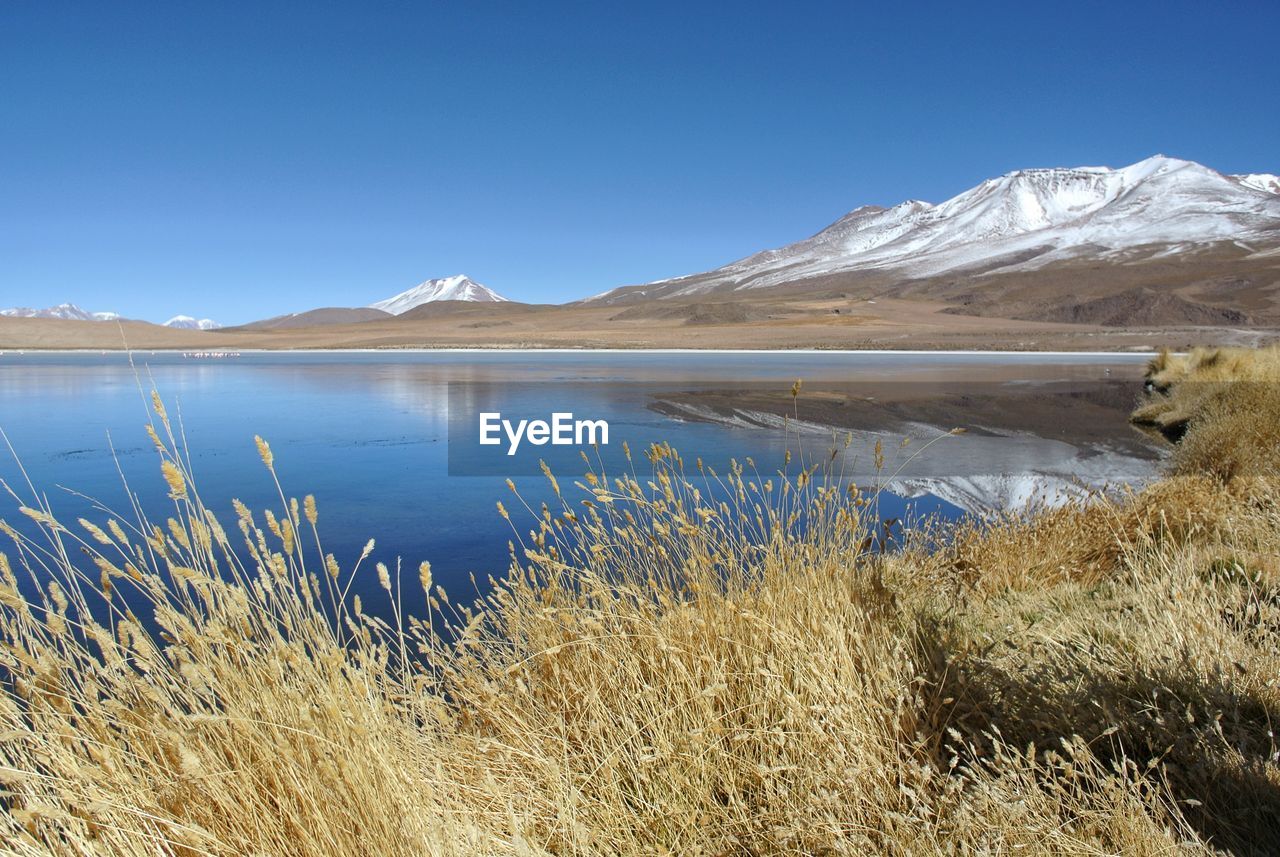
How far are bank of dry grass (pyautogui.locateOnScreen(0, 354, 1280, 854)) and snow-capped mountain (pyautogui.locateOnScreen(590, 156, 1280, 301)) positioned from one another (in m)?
122

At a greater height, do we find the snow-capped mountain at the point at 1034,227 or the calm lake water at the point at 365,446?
the snow-capped mountain at the point at 1034,227

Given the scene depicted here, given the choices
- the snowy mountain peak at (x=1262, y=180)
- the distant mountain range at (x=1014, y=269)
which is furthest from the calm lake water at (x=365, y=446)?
the snowy mountain peak at (x=1262, y=180)

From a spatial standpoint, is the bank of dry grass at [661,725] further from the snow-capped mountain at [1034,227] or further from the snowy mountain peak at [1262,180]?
the snowy mountain peak at [1262,180]

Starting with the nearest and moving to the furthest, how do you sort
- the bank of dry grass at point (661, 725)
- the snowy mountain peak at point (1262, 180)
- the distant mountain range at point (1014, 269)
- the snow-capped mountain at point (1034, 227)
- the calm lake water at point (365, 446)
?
1. the bank of dry grass at point (661, 725)
2. the calm lake water at point (365, 446)
3. the distant mountain range at point (1014, 269)
4. the snow-capped mountain at point (1034, 227)
5. the snowy mountain peak at point (1262, 180)

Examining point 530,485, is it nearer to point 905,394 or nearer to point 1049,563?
point 1049,563

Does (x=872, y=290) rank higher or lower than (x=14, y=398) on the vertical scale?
higher

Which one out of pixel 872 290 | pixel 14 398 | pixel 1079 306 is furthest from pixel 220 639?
pixel 872 290

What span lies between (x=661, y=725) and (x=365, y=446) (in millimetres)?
9003

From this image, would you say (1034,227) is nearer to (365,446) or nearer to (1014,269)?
(1014,269)

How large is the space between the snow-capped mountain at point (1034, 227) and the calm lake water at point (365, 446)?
11142 centimetres

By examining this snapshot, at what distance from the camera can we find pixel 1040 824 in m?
1.73

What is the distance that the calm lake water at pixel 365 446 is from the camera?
6531 millimetres

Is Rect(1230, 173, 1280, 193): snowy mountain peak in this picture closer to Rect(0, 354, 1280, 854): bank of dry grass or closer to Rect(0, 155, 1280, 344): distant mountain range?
Rect(0, 155, 1280, 344): distant mountain range

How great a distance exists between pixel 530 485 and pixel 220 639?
241 inches
